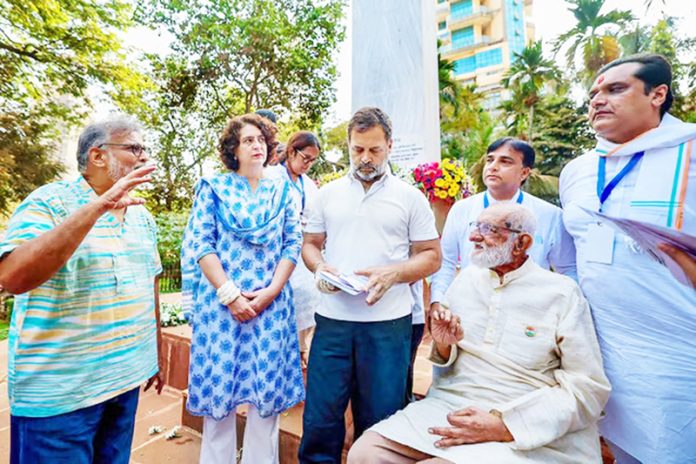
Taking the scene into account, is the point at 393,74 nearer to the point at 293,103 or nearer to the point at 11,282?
the point at 11,282

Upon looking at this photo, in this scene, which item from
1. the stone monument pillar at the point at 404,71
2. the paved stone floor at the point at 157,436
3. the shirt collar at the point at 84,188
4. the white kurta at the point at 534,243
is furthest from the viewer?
the stone monument pillar at the point at 404,71

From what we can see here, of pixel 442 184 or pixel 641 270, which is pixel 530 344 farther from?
pixel 442 184

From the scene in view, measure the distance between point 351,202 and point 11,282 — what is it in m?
1.41

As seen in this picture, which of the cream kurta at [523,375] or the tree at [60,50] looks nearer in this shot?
the cream kurta at [523,375]

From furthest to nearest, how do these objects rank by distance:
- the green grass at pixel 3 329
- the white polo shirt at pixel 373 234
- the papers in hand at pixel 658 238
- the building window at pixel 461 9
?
the building window at pixel 461 9
the green grass at pixel 3 329
the white polo shirt at pixel 373 234
the papers in hand at pixel 658 238

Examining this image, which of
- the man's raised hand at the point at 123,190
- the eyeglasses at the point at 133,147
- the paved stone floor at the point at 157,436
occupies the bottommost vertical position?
the paved stone floor at the point at 157,436

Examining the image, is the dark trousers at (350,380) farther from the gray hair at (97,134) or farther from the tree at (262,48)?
the tree at (262,48)

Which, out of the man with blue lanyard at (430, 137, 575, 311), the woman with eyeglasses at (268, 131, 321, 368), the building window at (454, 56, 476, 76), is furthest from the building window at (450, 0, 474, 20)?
the man with blue lanyard at (430, 137, 575, 311)

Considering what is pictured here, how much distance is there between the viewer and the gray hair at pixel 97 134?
174 cm

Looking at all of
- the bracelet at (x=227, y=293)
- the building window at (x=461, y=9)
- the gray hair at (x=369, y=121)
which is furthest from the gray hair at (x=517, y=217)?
the building window at (x=461, y=9)

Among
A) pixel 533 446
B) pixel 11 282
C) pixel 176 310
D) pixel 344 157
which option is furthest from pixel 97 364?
pixel 344 157

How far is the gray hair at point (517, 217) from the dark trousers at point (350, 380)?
2.33ft

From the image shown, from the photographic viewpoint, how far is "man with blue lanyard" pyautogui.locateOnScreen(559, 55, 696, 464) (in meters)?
1.68

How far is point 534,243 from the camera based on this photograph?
2.39 meters
